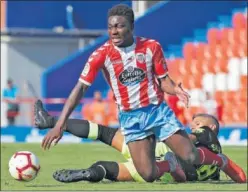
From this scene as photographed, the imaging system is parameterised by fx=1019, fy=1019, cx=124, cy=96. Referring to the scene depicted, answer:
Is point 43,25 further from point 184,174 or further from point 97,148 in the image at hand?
point 184,174

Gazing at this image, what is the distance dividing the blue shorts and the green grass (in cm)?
62

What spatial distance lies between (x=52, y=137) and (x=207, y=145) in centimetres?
319

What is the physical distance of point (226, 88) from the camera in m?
32.3

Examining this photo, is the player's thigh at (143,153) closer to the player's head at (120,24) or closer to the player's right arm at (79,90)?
the player's right arm at (79,90)

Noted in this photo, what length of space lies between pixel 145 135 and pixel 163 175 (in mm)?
1050

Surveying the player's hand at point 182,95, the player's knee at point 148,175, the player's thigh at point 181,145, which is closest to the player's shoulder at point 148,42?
the player's hand at point 182,95

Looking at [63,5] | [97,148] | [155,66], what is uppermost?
[63,5]

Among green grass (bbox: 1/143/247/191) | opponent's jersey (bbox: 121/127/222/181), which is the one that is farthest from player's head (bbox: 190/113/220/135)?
green grass (bbox: 1/143/247/191)

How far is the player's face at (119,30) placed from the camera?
11.1 m

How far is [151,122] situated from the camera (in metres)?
11.6

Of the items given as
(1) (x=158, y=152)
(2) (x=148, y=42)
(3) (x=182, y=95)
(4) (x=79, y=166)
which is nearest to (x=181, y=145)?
(3) (x=182, y=95)

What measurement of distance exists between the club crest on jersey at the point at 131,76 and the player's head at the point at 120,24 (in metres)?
0.35

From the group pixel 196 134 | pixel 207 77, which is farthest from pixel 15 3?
pixel 196 134

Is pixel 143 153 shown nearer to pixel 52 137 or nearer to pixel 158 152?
pixel 158 152
